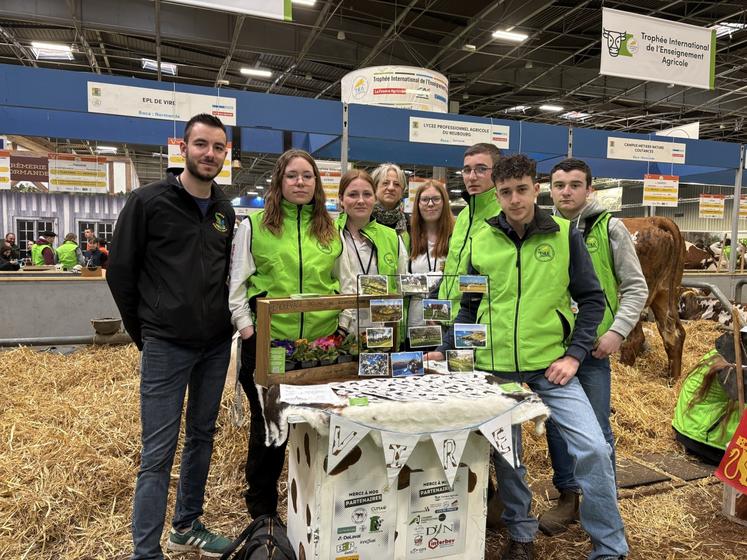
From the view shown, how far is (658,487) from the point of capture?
305cm

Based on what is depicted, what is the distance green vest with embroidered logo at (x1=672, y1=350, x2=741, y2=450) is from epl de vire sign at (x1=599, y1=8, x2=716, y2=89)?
4094 millimetres

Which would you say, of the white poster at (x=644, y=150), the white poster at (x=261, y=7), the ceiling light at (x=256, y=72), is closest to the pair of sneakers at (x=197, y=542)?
the white poster at (x=261, y=7)

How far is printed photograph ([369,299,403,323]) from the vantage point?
6.41 ft

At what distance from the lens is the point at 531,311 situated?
6.76 ft

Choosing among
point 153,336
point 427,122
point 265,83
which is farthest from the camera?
point 265,83

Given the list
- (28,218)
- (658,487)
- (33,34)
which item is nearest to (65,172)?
(33,34)

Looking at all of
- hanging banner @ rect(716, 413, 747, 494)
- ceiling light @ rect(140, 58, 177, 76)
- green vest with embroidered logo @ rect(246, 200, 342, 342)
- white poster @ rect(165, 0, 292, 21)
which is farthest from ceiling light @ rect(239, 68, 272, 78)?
hanging banner @ rect(716, 413, 747, 494)

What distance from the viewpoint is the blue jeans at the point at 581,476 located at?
1.92m

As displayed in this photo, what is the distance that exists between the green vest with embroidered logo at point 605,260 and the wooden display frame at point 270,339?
1052mm

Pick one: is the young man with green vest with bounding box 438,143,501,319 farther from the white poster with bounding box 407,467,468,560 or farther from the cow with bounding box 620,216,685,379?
the cow with bounding box 620,216,685,379

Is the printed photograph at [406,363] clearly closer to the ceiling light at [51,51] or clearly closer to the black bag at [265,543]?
the black bag at [265,543]

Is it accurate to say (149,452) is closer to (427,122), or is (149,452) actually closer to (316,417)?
(316,417)

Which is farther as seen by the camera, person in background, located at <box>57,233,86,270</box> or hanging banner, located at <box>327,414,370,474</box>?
person in background, located at <box>57,233,86,270</box>

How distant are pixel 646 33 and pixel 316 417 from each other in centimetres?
678
